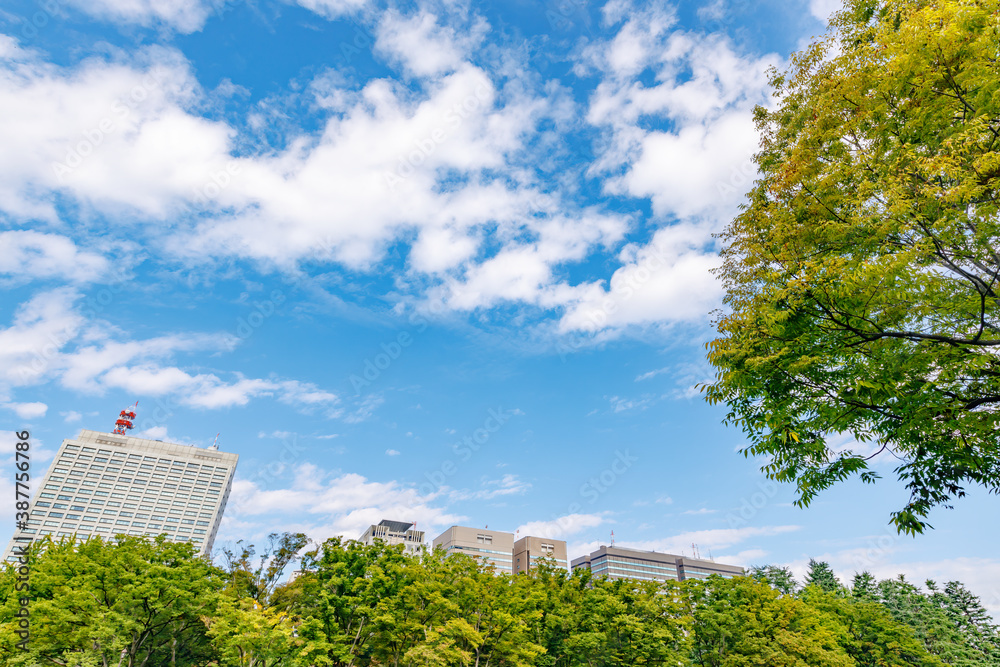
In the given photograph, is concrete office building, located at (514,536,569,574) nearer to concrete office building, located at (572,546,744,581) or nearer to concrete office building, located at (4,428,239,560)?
concrete office building, located at (572,546,744,581)

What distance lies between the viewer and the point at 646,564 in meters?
142

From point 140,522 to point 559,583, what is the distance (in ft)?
455

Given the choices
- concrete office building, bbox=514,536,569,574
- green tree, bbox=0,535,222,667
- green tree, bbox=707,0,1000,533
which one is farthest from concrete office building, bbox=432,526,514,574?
green tree, bbox=707,0,1000,533

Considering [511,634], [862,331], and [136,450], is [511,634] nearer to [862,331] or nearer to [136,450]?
[862,331]

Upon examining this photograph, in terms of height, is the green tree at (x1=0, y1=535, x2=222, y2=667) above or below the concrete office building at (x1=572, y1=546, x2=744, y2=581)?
below

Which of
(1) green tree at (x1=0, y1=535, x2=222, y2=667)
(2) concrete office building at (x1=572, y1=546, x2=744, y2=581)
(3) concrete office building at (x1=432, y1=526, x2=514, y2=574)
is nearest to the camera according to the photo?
(1) green tree at (x1=0, y1=535, x2=222, y2=667)

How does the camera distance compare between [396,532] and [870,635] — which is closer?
[870,635]

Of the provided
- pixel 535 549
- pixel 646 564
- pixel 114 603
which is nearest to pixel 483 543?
pixel 535 549

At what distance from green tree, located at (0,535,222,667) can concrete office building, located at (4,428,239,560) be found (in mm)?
116272

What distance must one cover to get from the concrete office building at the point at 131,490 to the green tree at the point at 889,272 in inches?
5727

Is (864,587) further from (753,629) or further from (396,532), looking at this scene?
(396,532)

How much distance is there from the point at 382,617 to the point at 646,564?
138 m

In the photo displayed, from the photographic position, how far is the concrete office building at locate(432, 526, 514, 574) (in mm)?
108062

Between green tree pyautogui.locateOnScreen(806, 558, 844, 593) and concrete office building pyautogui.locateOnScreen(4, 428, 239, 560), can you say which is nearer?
green tree pyautogui.locateOnScreen(806, 558, 844, 593)
